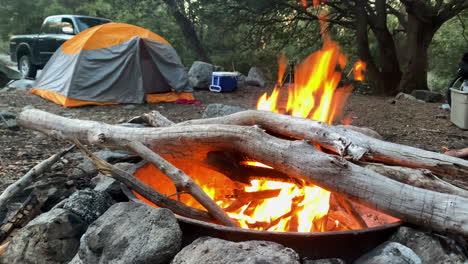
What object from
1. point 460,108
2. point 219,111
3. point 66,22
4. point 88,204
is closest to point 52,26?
point 66,22

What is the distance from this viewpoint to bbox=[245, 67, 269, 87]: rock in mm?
12914

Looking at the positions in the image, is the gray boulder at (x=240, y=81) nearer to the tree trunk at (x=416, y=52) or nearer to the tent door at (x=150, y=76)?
the tent door at (x=150, y=76)

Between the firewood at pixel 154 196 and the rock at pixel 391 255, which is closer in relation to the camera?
the rock at pixel 391 255

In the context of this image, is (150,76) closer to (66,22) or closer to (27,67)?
(66,22)

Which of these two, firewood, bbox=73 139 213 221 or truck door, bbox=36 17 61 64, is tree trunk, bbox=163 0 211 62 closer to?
truck door, bbox=36 17 61 64

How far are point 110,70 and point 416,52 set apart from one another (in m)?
8.44

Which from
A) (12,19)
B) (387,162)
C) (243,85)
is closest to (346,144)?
(387,162)

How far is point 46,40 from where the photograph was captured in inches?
457

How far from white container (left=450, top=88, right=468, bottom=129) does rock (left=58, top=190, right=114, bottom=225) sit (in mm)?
5953

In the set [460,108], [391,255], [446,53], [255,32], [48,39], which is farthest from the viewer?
[446,53]

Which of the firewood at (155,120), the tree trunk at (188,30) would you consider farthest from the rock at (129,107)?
the tree trunk at (188,30)

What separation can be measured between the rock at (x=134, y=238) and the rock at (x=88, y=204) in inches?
11.2

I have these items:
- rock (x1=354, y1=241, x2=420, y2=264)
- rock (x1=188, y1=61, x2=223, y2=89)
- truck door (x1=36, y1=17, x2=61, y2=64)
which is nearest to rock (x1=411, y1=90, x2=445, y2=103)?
rock (x1=188, y1=61, x2=223, y2=89)

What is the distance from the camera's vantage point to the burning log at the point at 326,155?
7.01 feet
